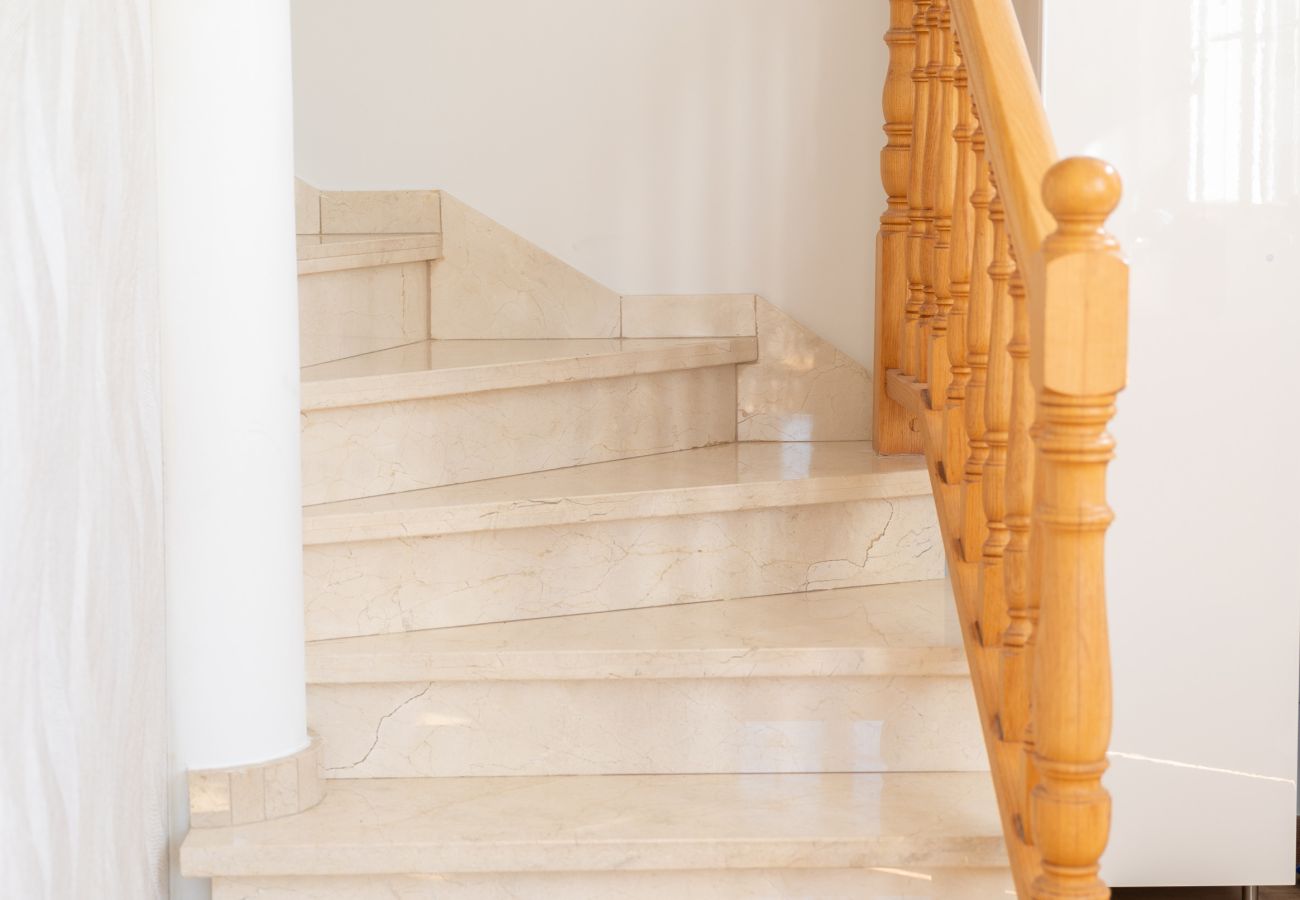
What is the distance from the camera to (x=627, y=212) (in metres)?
2.94

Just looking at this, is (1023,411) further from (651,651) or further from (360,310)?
(360,310)

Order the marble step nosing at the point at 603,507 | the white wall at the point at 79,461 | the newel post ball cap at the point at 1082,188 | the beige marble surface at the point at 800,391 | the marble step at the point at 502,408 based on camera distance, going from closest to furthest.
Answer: the newel post ball cap at the point at 1082,188 < the white wall at the point at 79,461 < the marble step nosing at the point at 603,507 < the marble step at the point at 502,408 < the beige marble surface at the point at 800,391

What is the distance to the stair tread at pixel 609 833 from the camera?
5.56ft

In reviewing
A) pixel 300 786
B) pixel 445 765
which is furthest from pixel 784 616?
pixel 300 786

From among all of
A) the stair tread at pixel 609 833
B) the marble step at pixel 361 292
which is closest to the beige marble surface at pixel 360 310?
the marble step at pixel 361 292

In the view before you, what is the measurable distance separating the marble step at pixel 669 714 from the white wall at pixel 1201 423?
506 millimetres

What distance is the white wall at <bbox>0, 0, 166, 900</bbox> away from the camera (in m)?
1.30

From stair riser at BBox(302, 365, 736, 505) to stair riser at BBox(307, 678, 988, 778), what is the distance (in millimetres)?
423

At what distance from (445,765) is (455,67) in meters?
1.65

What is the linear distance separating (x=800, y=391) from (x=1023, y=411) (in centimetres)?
140

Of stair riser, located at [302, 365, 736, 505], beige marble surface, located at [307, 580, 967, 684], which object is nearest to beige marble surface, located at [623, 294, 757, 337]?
stair riser, located at [302, 365, 736, 505]

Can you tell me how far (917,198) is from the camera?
7.48 feet

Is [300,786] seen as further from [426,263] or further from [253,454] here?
[426,263]

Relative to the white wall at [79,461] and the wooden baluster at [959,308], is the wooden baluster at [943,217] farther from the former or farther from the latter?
the white wall at [79,461]
